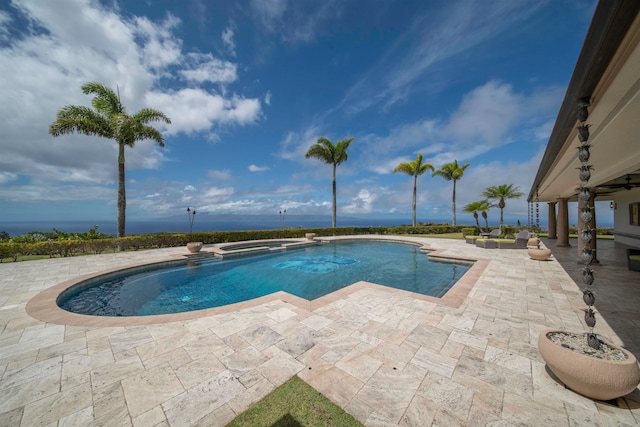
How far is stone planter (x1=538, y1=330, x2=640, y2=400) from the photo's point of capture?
241cm

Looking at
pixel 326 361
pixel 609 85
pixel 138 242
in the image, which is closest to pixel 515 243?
pixel 609 85

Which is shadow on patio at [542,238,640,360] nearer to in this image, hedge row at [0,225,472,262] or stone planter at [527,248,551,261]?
stone planter at [527,248,551,261]

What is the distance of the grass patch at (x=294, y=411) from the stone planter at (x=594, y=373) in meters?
2.57

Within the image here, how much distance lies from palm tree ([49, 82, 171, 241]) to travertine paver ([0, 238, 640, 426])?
10815 mm

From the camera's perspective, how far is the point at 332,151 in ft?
79.6

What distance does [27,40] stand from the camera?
8938 mm

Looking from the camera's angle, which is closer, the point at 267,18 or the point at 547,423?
the point at 547,423

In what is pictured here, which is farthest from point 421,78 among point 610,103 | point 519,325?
point 519,325

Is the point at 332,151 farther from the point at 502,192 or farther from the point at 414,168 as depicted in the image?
the point at 502,192

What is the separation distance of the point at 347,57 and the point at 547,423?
642 inches

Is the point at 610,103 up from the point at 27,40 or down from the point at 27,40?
down

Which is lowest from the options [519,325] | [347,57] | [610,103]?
[519,325]

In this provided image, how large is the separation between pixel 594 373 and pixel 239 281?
9.59 meters

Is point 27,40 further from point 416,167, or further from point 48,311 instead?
point 416,167
